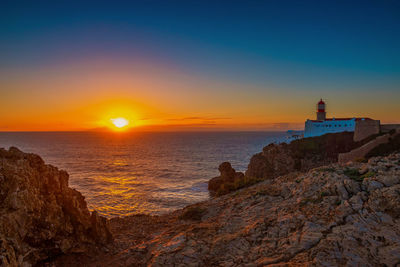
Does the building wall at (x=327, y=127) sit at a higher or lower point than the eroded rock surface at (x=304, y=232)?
higher

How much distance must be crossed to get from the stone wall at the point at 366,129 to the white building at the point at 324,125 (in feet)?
36.9

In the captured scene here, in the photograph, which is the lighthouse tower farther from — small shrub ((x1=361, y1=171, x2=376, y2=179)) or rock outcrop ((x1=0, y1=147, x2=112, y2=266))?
rock outcrop ((x1=0, y1=147, x2=112, y2=266))

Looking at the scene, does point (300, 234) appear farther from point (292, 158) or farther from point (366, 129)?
point (366, 129)

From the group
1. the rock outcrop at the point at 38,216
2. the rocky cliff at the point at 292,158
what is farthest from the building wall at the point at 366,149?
the rock outcrop at the point at 38,216

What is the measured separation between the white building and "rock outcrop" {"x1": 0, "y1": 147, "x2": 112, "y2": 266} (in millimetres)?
55972

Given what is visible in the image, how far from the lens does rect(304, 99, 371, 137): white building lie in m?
52.1

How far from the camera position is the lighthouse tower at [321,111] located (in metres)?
59.5

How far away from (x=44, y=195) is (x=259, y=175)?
32.5m

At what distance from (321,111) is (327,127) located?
732 centimetres

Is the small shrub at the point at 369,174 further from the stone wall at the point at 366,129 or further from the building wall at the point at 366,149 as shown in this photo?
the stone wall at the point at 366,129

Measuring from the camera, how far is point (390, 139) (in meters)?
31.1

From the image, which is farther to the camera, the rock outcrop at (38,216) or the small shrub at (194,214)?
the small shrub at (194,214)

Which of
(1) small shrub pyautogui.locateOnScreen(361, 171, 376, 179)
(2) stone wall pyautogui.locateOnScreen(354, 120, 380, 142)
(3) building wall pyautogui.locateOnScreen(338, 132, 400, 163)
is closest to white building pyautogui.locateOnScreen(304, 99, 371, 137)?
(2) stone wall pyautogui.locateOnScreen(354, 120, 380, 142)

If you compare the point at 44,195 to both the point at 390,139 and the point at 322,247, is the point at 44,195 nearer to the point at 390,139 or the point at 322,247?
the point at 322,247
